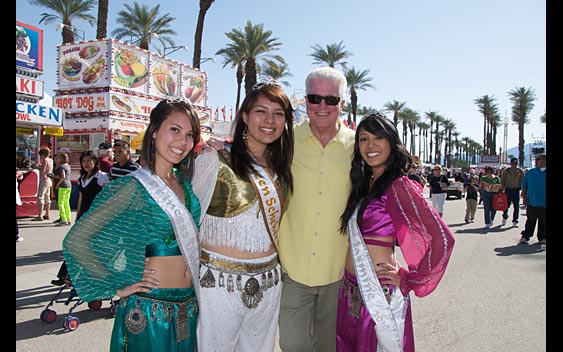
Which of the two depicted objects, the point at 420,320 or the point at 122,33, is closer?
the point at 420,320

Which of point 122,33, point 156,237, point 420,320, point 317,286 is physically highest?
point 122,33

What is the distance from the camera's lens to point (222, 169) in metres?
2.41

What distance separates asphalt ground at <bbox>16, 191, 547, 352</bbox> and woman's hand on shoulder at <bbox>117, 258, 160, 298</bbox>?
2.04m

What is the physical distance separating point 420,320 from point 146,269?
11.1 feet

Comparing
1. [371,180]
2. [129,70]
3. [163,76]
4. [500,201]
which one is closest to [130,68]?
[129,70]

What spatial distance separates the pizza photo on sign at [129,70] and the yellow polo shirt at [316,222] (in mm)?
16237

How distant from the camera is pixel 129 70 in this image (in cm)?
1753

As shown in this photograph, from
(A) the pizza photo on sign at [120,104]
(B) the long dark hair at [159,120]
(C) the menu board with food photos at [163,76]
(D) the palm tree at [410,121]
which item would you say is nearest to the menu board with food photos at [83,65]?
(A) the pizza photo on sign at [120,104]

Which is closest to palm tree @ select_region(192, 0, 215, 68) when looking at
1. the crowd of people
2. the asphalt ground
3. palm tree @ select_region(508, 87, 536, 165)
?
the asphalt ground

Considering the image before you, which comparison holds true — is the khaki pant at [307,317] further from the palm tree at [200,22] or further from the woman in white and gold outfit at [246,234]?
the palm tree at [200,22]

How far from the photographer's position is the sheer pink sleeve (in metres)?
2.22

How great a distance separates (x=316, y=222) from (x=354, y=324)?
2.15ft
